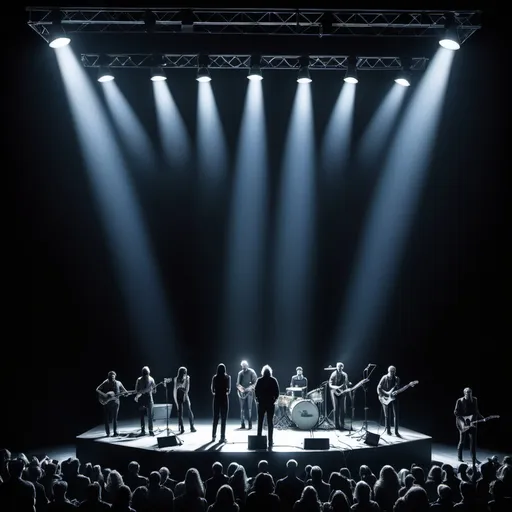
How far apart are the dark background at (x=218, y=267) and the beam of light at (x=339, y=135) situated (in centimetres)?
24

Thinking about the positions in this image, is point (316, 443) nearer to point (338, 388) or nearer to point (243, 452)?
point (243, 452)

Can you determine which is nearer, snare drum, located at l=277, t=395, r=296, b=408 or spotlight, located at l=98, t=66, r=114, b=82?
spotlight, located at l=98, t=66, r=114, b=82

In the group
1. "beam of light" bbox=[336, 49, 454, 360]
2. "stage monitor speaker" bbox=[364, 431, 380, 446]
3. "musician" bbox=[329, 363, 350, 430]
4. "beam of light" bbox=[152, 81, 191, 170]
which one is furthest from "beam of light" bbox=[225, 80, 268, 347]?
"stage monitor speaker" bbox=[364, 431, 380, 446]

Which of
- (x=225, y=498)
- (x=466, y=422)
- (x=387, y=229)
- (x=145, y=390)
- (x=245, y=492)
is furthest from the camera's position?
(x=387, y=229)

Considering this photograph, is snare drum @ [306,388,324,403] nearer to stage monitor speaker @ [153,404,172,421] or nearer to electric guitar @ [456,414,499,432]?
electric guitar @ [456,414,499,432]

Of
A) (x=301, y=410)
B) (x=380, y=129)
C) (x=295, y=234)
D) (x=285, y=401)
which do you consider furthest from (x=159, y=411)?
(x=380, y=129)

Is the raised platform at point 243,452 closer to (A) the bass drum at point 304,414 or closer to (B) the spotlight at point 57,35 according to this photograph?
(A) the bass drum at point 304,414

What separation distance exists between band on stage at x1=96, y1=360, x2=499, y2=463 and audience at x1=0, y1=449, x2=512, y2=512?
429 centimetres

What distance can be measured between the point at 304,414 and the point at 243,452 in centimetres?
302

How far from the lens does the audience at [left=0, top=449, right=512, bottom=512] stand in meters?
6.15

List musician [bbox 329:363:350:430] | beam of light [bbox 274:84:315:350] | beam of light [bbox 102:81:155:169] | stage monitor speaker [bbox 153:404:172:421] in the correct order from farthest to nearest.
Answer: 1. beam of light [bbox 274:84:315:350]
2. beam of light [bbox 102:81:155:169]
3. stage monitor speaker [bbox 153:404:172:421]
4. musician [bbox 329:363:350:430]

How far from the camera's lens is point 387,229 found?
1850 cm

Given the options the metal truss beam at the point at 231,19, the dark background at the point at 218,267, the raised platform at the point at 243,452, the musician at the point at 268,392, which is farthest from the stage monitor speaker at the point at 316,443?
the metal truss beam at the point at 231,19

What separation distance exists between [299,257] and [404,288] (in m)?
3.04
